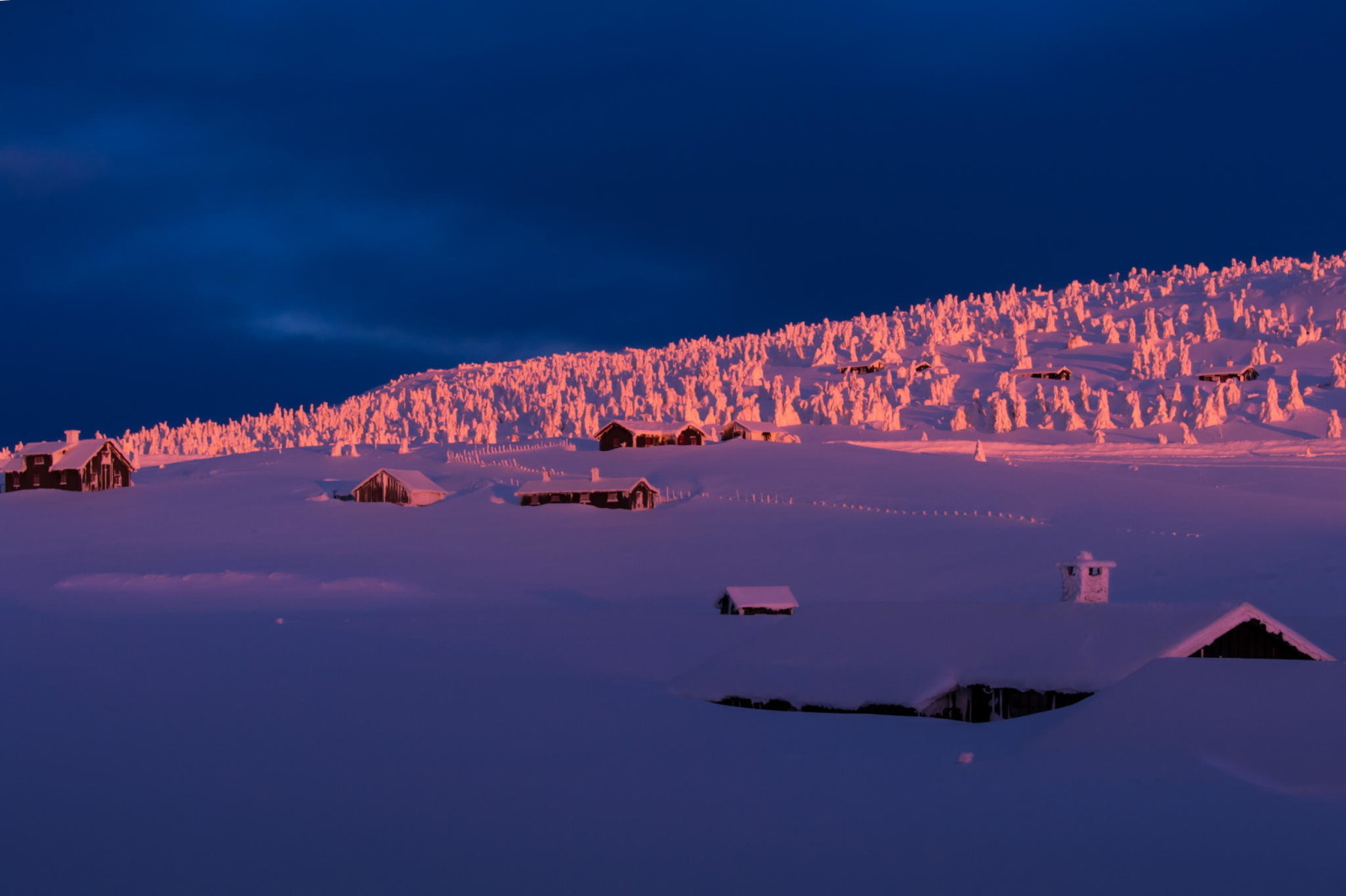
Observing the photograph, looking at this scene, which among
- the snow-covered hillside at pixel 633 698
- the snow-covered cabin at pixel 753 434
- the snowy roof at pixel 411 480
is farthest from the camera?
the snow-covered cabin at pixel 753 434

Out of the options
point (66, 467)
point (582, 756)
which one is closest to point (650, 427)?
point (66, 467)

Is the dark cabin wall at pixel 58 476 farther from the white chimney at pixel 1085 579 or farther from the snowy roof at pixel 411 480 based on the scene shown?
the white chimney at pixel 1085 579

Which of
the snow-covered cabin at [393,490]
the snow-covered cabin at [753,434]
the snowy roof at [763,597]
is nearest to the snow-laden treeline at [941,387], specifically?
the snow-covered cabin at [753,434]

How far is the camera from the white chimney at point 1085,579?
21266 mm

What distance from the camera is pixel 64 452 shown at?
7162 centimetres

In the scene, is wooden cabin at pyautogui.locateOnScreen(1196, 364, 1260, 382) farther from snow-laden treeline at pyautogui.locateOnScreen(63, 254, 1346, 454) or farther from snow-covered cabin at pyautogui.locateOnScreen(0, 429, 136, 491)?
snow-covered cabin at pyautogui.locateOnScreen(0, 429, 136, 491)

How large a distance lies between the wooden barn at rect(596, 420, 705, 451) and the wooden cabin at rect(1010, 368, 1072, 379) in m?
74.1

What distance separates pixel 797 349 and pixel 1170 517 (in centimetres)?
13949

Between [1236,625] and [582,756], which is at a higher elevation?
[1236,625]

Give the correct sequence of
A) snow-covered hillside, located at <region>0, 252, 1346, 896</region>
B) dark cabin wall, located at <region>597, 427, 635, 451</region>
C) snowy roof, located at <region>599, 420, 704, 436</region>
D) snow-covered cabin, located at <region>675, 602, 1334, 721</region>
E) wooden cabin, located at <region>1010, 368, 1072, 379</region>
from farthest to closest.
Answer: wooden cabin, located at <region>1010, 368, 1072, 379</region>, dark cabin wall, located at <region>597, 427, 635, 451</region>, snowy roof, located at <region>599, 420, 704, 436</region>, snow-covered cabin, located at <region>675, 602, 1334, 721</region>, snow-covered hillside, located at <region>0, 252, 1346, 896</region>

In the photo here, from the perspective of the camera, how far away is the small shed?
32500 mm

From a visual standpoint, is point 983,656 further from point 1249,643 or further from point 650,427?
point 650,427

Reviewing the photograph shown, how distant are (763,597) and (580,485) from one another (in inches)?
1291

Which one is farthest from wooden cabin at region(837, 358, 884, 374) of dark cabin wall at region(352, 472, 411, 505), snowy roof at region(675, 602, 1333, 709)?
snowy roof at region(675, 602, 1333, 709)
